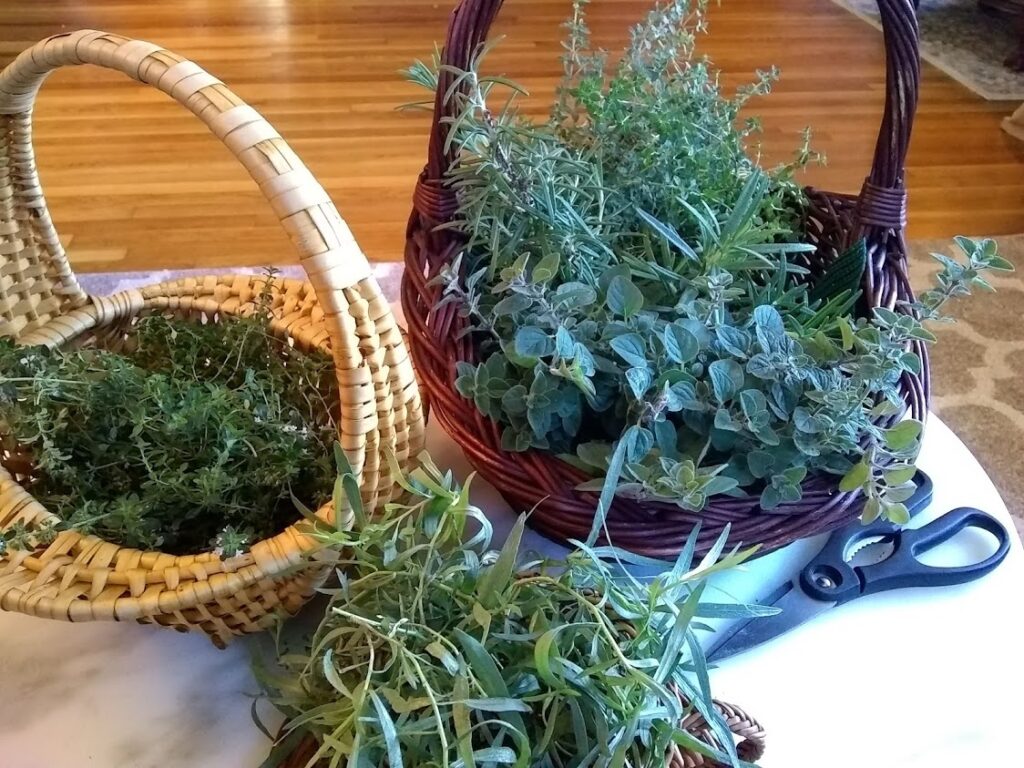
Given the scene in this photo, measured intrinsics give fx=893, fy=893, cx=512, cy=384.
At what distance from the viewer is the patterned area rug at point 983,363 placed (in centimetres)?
144

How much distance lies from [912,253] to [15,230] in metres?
1.65

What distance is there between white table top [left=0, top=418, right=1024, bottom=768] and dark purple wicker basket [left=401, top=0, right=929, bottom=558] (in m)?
0.08

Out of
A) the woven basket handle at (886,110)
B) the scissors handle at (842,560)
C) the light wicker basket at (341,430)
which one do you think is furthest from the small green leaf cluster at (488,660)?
the woven basket handle at (886,110)

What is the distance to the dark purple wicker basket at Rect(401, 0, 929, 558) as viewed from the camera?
1.82 feet

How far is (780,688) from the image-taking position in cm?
57

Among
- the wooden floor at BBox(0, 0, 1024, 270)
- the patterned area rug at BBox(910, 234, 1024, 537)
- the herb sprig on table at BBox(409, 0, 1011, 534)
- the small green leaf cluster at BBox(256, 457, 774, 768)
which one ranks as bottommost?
the patterned area rug at BBox(910, 234, 1024, 537)

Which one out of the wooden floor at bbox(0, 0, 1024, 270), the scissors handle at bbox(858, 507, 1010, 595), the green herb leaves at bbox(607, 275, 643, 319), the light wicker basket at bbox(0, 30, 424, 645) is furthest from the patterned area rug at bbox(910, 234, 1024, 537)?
the light wicker basket at bbox(0, 30, 424, 645)

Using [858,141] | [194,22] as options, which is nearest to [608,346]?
[858,141]

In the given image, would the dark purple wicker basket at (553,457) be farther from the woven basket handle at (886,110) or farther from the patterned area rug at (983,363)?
the patterned area rug at (983,363)

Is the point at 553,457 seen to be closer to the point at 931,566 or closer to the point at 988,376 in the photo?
the point at 931,566

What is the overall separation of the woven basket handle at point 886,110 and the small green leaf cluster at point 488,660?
0.27 m

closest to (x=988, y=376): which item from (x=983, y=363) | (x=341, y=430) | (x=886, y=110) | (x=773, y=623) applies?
(x=983, y=363)

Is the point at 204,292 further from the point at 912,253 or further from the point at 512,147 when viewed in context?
the point at 912,253

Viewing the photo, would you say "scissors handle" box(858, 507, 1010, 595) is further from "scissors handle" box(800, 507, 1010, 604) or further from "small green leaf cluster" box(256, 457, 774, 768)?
"small green leaf cluster" box(256, 457, 774, 768)
